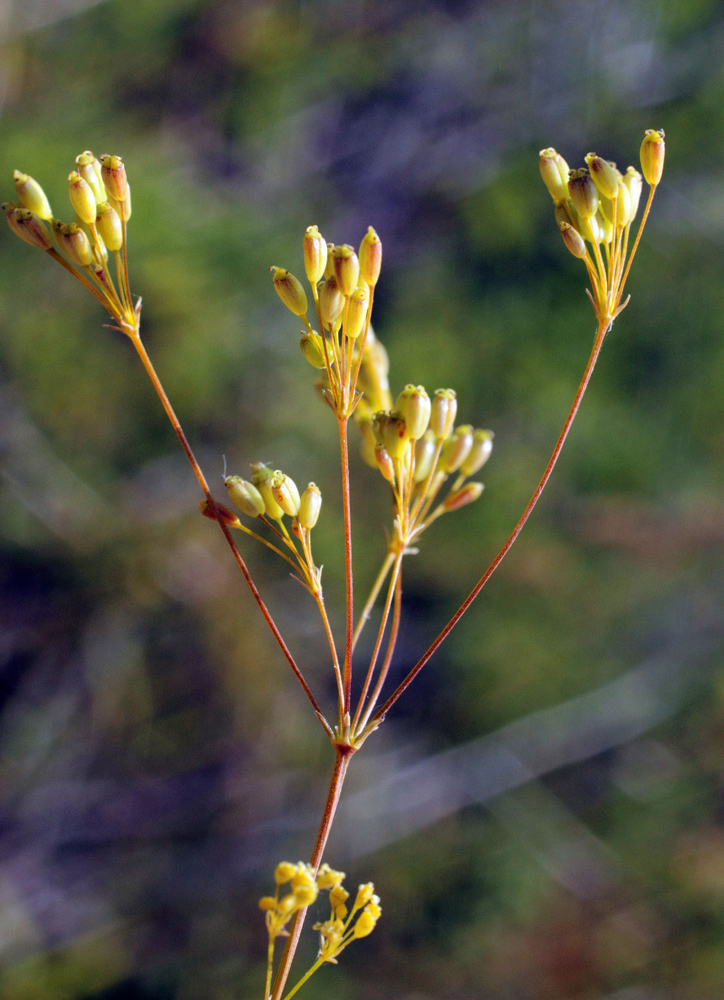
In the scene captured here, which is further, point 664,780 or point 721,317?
point 721,317

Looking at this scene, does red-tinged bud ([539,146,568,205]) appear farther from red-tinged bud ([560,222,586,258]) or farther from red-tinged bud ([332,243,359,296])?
red-tinged bud ([332,243,359,296])

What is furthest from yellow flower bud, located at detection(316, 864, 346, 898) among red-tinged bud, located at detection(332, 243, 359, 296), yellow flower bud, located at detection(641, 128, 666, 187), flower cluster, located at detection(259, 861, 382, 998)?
yellow flower bud, located at detection(641, 128, 666, 187)

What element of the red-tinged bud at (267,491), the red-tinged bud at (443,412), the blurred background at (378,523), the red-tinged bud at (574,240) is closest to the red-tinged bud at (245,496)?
the red-tinged bud at (267,491)

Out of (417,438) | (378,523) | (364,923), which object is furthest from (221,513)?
(378,523)

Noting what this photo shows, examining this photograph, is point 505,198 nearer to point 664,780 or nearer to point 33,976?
point 664,780

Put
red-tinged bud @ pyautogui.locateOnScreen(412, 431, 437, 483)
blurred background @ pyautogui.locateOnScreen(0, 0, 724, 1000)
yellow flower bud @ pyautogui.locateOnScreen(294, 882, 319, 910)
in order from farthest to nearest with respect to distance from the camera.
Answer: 1. blurred background @ pyautogui.locateOnScreen(0, 0, 724, 1000)
2. red-tinged bud @ pyautogui.locateOnScreen(412, 431, 437, 483)
3. yellow flower bud @ pyautogui.locateOnScreen(294, 882, 319, 910)

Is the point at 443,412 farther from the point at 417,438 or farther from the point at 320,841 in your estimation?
the point at 320,841

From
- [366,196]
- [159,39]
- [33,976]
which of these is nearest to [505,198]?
[366,196]
